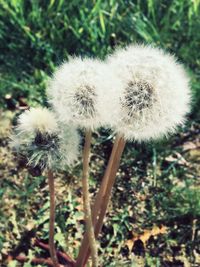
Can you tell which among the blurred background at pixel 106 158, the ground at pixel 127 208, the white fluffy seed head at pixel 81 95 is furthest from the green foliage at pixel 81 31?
the white fluffy seed head at pixel 81 95

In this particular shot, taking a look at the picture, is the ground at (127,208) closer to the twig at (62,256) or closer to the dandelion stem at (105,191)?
the twig at (62,256)

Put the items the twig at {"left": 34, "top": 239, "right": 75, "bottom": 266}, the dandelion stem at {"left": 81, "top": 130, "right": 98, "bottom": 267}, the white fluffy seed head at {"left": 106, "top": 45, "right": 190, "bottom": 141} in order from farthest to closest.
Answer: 1. the twig at {"left": 34, "top": 239, "right": 75, "bottom": 266}
2. the dandelion stem at {"left": 81, "top": 130, "right": 98, "bottom": 267}
3. the white fluffy seed head at {"left": 106, "top": 45, "right": 190, "bottom": 141}

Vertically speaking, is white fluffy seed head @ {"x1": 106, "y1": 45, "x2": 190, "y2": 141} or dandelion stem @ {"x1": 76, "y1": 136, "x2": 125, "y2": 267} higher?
white fluffy seed head @ {"x1": 106, "y1": 45, "x2": 190, "y2": 141}

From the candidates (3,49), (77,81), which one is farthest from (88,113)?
(3,49)

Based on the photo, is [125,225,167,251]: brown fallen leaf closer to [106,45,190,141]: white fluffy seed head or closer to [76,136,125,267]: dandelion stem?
[76,136,125,267]: dandelion stem

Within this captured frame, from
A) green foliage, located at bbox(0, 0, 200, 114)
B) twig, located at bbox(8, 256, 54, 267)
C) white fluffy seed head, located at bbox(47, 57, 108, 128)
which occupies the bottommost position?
twig, located at bbox(8, 256, 54, 267)

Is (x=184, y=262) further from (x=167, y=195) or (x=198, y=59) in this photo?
(x=198, y=59)

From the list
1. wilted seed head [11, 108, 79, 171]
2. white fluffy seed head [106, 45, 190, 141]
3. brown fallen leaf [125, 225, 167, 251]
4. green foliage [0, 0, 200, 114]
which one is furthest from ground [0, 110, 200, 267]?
white fluffy seed head [106, 45, 190, 141]
